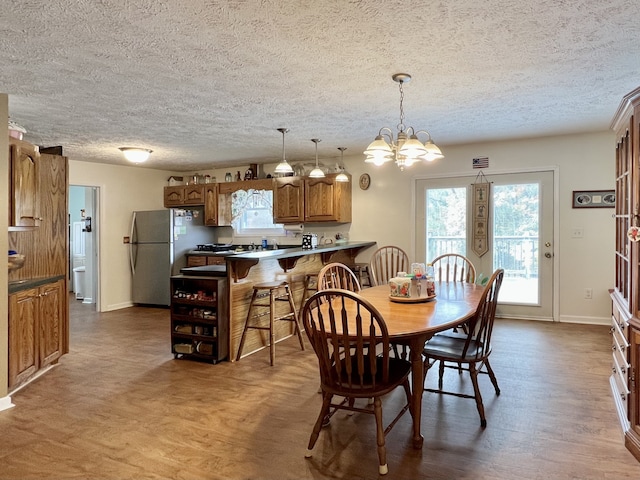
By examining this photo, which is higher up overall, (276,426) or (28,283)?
(28,283)

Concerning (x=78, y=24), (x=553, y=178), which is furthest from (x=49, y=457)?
(x=553, y=178)

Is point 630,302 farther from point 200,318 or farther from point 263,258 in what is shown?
point 200,318

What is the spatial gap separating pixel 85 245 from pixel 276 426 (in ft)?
18.5

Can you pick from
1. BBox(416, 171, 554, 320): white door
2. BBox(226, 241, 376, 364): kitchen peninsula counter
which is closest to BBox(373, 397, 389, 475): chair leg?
BBox(226, 241, 376, 364): kitchen peninsula counter

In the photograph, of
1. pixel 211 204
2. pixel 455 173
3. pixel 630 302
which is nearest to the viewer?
pixel 630 302

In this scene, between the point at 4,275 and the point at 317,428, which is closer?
the point at 317,428

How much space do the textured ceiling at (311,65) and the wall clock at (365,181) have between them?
1.51 m

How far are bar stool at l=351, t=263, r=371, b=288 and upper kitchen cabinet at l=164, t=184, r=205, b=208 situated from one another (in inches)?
109

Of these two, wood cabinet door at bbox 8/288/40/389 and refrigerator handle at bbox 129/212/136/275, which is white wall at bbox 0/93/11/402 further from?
refrigerator handle at bbox 129/212/136/275

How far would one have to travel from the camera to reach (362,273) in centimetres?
576

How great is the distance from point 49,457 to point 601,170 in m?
5.56

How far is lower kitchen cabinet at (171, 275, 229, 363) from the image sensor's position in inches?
145

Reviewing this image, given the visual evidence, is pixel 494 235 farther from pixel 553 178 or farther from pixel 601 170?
pixel 601 170

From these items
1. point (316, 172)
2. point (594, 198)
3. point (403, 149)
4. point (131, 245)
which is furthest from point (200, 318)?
point (594, 198)
